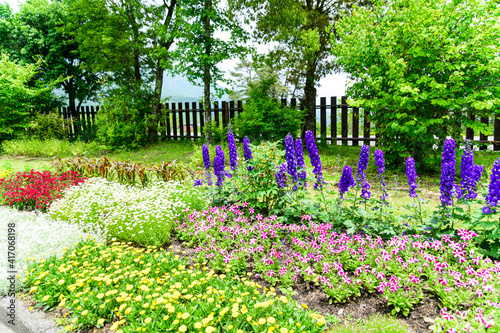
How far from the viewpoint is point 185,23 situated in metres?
9.83

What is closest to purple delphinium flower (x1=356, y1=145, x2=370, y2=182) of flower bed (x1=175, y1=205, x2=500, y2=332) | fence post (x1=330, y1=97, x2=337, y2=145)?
flower bed (x1=175, y1=205, x2=500, y2=332)

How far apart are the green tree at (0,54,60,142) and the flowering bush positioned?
10.3 metres

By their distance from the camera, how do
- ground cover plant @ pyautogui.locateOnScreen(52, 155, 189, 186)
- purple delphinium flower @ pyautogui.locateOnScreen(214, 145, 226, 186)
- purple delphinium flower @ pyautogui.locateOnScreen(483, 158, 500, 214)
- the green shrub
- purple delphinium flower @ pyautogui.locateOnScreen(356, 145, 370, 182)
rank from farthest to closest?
the green shrub, ground cover plant @ pyautogui.locateOnScreen(52, 155, 189, 186), purple delphinium flower @ pyautogui.locateOnScreen(214, 145, 226, 186), purple delphinium flower @ pyautogui.locateOnScreen(356, 145, 370, 182), purple delphinium flower @ pyautogui.locateOnScreen(483, 158, 500, 214)

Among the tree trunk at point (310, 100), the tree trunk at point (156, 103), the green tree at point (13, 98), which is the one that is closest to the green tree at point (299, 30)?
the tree trunk at point (310, 100)

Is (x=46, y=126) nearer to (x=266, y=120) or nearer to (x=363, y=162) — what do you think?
(x=266, y=120)

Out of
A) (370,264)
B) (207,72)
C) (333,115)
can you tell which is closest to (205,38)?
(207,72)

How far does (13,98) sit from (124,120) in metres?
6.24

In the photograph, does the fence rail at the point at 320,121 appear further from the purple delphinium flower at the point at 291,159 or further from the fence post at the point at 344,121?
the purple delphinium flower at the point at 291,159

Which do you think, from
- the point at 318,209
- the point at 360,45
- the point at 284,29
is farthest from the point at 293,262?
the point at 284,29

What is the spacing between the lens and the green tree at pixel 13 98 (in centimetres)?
1395

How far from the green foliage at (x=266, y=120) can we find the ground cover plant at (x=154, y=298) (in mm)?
6681

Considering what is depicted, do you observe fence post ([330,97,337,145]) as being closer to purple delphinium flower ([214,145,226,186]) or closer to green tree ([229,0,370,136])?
green tree ([229,0,370,136])

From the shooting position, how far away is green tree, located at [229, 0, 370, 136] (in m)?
9.20

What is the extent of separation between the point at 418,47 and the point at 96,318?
21.3 feet
